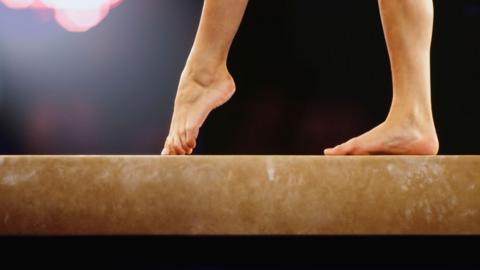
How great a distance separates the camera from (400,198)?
819 millimetres

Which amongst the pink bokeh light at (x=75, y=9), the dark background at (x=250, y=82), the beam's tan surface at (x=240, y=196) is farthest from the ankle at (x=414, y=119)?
the pink bokeh light at (x=75, y=9)

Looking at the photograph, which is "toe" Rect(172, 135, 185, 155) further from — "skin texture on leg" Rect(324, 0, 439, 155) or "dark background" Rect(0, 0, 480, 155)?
"dark background" Rect(0, 0, 480, 155)

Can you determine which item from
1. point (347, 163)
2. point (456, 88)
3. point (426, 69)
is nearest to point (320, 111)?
point (456, 88)

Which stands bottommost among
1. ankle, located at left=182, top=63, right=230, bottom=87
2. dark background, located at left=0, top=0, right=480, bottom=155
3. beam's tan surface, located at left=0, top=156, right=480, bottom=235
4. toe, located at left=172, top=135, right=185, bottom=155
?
dark background, located at left=0, top=0, right=480, bottom=155

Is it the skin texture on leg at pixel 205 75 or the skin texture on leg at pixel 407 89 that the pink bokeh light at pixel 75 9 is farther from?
the skin texture on leg at pixel 407 89

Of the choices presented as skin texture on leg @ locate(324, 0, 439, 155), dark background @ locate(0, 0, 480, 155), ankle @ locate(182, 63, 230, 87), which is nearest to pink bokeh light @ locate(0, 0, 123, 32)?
dark background @ locate(0, 0, 480, 155)

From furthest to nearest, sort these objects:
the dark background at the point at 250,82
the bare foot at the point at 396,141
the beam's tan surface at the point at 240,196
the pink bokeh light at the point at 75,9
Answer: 1. the pink bokeh light at the point at 75,9
2. the dark background at the point at 250,82
3. the bare foot at the point at 396,141
4. the beam's tan surface at the point at 240,196

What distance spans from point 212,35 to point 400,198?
592 millimetres

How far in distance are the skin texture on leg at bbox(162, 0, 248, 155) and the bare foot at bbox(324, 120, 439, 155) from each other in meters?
0.37

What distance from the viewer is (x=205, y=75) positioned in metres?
1.29

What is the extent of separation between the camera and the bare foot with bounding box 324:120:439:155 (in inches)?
42.1

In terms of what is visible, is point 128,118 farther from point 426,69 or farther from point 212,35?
point 426,69

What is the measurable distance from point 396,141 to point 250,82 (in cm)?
89

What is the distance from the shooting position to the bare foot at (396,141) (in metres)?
1.07
